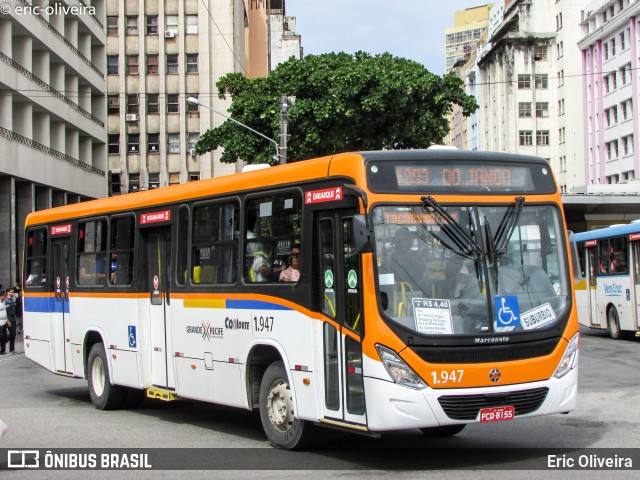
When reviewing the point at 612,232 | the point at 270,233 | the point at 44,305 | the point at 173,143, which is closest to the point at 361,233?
the point at 270,233

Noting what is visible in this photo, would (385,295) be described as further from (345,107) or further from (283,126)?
(345,107)

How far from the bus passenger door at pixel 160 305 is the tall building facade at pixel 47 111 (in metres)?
27.9

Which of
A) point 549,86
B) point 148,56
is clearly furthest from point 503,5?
point 148,56

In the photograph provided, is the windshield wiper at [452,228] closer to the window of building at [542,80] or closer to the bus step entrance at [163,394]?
the bus step entrance at [163,394]

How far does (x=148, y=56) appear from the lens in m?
74.5

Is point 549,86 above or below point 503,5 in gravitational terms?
below

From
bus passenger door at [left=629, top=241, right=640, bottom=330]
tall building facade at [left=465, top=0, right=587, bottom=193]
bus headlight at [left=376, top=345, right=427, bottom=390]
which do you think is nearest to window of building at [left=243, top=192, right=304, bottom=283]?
bus headlight at [left=376, top=345, right=427, bottom=390]

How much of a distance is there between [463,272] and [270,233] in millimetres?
2441

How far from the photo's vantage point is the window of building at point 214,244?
11789 millimetres

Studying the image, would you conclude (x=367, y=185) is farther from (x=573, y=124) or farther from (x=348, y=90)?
(x=573, y=124)

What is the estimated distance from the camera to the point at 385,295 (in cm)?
927

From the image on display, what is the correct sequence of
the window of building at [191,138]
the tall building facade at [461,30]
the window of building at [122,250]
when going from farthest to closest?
the tall building facade at [461,30]
the window of building at [191,138]
the window of building at [122,250]

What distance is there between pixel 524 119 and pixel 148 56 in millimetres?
40431

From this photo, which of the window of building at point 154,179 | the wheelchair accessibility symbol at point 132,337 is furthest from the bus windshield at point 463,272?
the window of building at point 154,179
